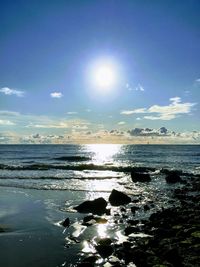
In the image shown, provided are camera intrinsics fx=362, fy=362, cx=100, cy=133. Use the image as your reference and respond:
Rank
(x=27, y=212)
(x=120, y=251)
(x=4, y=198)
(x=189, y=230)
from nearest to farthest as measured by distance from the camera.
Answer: (x=120, y=251), (x=189, y=230), (x=27, y=212), (x=4, y=198)

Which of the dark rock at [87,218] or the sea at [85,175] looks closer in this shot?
the dark rock at [87,218]

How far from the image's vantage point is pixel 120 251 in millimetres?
15594

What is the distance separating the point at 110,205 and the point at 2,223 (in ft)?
30.9

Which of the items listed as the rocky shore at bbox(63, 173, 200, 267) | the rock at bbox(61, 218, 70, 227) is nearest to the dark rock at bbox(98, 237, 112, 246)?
the rocky shore at bbox(63, 173, 200, 267)

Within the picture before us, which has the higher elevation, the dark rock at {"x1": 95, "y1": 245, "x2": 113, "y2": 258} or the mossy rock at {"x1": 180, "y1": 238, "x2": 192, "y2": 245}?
the mossy rock at {"x1": 180, "y1": 238, "x2": 192, "y2": 245}

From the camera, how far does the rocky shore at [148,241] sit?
14398 millimetres

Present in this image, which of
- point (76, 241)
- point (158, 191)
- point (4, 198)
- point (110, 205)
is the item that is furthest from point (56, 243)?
point (158, 191)

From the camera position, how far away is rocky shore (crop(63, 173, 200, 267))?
14398mm

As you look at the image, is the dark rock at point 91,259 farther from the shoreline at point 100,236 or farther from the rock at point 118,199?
the rock at point 118,199

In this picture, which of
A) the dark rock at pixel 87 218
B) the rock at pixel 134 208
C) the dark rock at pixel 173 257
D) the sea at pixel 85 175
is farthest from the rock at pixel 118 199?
the dark rock at pixel 173 257

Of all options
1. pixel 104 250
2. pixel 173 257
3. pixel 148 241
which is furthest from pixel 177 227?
pixel 104 250

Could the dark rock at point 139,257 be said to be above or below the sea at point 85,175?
above

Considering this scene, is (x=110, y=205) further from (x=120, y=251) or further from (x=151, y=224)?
(x=120, y=251)

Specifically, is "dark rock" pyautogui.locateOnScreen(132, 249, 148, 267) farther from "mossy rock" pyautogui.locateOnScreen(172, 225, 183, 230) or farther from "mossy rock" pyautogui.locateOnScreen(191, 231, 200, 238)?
"mossy rock" pyautogui.locateOnScreen(172, 225, 183, 230)
